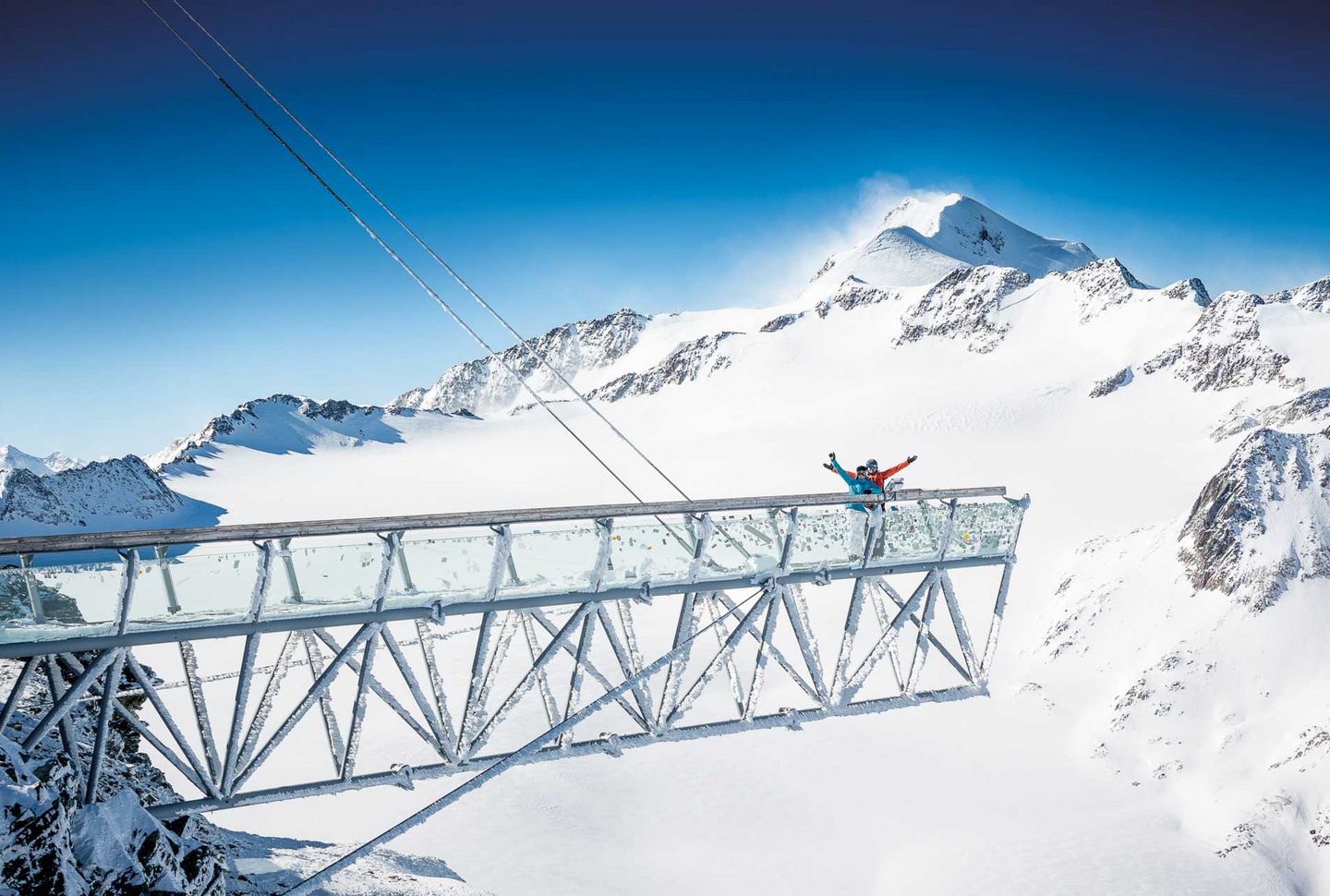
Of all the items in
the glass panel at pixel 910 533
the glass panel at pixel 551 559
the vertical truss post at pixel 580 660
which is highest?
the glass panel at pixel 910 533

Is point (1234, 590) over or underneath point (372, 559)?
over

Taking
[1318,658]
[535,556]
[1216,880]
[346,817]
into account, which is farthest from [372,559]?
[1318,658]

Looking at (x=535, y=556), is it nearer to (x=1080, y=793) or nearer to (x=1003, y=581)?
(x=1003, y=581)

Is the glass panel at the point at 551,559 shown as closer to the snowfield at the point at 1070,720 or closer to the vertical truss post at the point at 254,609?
the vertical truss post at the point at 254,609

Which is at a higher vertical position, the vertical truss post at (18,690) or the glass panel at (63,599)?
the glass panel at (63,599)

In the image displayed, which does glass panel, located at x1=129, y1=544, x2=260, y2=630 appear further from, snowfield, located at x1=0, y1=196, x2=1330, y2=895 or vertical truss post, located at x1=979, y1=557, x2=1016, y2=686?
snowfield, located at x1=0, y1=196, x2=1330, y2=895

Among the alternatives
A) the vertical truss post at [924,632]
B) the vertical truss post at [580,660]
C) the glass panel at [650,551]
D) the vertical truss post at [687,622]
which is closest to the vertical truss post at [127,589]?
the vertical truss post at [580,660]
